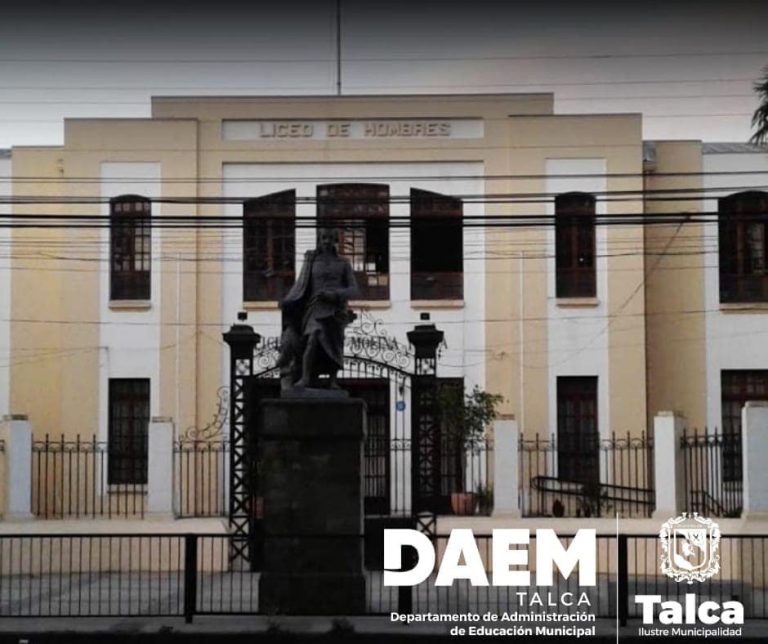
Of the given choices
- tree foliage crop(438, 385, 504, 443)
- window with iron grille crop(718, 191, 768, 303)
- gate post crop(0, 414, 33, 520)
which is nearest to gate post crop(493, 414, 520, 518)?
tree foliage crop(438, 385, 504, 443)

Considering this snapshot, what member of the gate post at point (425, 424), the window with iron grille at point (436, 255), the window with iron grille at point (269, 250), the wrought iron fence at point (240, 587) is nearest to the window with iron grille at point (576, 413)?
the window with iron grille at point (436, 255)

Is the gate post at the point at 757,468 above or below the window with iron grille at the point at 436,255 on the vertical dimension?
below

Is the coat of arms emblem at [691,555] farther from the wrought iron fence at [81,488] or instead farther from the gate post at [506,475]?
the wrought iron fence at [81,488]

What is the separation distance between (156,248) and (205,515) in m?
7.11

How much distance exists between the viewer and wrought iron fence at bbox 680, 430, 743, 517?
22.9 m

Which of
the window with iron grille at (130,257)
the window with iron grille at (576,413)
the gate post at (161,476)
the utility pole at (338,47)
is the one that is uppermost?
the utility pole at (338,47)

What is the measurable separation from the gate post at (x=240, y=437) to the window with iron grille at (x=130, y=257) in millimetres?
6779

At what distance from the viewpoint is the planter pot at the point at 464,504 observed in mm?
25734

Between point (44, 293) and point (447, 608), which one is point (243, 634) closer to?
point (447, 608)

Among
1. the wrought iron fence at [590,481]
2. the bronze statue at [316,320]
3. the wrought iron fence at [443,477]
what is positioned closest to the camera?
the bronze statue at [316,320]

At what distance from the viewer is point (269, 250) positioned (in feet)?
97.3

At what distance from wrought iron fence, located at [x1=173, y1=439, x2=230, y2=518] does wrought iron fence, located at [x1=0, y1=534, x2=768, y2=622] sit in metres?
1.21

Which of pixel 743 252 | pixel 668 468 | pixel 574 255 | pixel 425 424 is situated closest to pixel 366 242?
pixel 574 255

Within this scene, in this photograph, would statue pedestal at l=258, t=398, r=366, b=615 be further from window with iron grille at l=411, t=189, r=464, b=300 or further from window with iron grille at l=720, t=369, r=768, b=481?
window with iron grille at l=720, t=369, r=768, b=481
